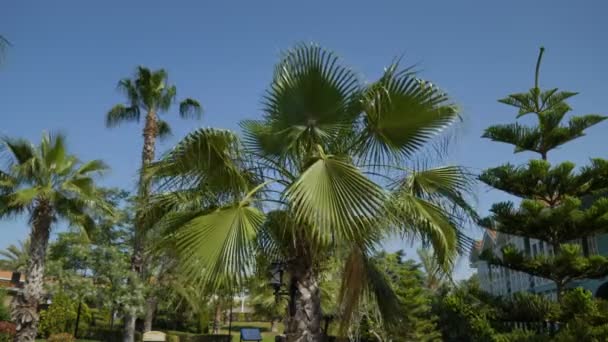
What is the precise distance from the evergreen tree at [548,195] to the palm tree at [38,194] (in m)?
10.7

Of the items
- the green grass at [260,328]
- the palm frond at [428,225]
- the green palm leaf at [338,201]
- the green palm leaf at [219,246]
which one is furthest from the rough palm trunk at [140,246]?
the green grass at [260,328]

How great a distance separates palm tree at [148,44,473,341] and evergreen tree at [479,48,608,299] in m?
4.93

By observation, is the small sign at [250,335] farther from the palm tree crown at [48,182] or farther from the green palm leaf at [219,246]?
the green palm leaf at [219,246]

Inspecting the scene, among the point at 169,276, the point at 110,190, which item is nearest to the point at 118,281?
the point at 169,276

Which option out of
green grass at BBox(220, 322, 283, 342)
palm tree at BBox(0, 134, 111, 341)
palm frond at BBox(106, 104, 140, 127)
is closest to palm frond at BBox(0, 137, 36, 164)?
palm tree at BBox(0, 134, 111, 341)

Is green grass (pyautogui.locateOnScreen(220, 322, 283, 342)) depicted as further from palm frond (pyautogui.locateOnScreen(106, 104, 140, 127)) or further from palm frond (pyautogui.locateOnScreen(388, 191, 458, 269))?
palm frond (pyautogui.locateOnScreen(388, 191, 458, 269))

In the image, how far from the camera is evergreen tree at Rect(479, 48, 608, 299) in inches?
433

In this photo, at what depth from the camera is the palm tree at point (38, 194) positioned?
13.7m

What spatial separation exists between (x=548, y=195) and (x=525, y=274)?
17.4 m

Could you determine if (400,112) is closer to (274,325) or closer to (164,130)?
(164,130)

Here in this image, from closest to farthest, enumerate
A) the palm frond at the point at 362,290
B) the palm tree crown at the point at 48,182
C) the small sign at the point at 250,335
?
the palm frond at the point at 362,290 < the palm tree crown at the point at 48,182 < the small sign at the point at 250,335

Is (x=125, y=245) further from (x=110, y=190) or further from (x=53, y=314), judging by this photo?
(x=53, y=314)

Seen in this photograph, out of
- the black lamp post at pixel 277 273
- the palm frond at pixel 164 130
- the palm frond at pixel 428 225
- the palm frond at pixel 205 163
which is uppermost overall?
the palm frond at pixel 164 130

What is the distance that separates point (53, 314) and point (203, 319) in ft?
35.2
